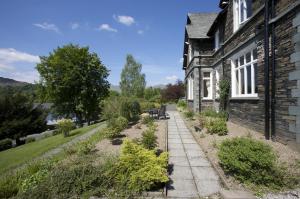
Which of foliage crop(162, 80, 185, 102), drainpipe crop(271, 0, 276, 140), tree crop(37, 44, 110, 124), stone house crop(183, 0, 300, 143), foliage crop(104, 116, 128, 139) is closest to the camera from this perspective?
stone house crop(183, 0, 300, 143)

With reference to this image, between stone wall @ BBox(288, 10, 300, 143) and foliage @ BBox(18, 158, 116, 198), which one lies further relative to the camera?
stone wall @ BBox(288, 10, 300, 143)

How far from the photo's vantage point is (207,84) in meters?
16.6

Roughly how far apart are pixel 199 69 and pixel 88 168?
44.0 feet

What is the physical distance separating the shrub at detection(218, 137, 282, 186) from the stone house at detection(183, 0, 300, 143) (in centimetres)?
221

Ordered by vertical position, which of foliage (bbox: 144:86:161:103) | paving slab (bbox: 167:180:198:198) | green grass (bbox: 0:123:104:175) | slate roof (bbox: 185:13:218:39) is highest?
slate roof (bbox: 185:13:218:39)

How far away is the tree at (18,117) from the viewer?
2534 centimetres

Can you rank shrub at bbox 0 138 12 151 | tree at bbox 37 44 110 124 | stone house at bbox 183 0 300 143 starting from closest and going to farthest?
1. stone house at bbox 183 0 300 143
2. shrub at bbox 0 138 12 151
3. tree at bbox 37 44 110 124

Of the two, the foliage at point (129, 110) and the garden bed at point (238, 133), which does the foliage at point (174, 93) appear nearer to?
the foliage at point (129, 110)

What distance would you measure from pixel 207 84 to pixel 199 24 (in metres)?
5.87

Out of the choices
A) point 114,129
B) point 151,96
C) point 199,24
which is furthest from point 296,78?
point 151,96

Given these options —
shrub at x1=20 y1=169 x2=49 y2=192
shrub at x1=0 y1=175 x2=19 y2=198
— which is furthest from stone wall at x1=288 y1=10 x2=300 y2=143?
shrub at x1=0 y1=175 x2=19 y2=198

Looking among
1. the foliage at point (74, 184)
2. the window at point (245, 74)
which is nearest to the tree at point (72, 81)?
the window at point (245, 74)

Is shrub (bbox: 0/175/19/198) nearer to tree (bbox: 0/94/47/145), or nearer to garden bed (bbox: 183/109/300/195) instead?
garden bed (bbox: 183/109/300/195)

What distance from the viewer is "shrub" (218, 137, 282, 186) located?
13.6 feet
